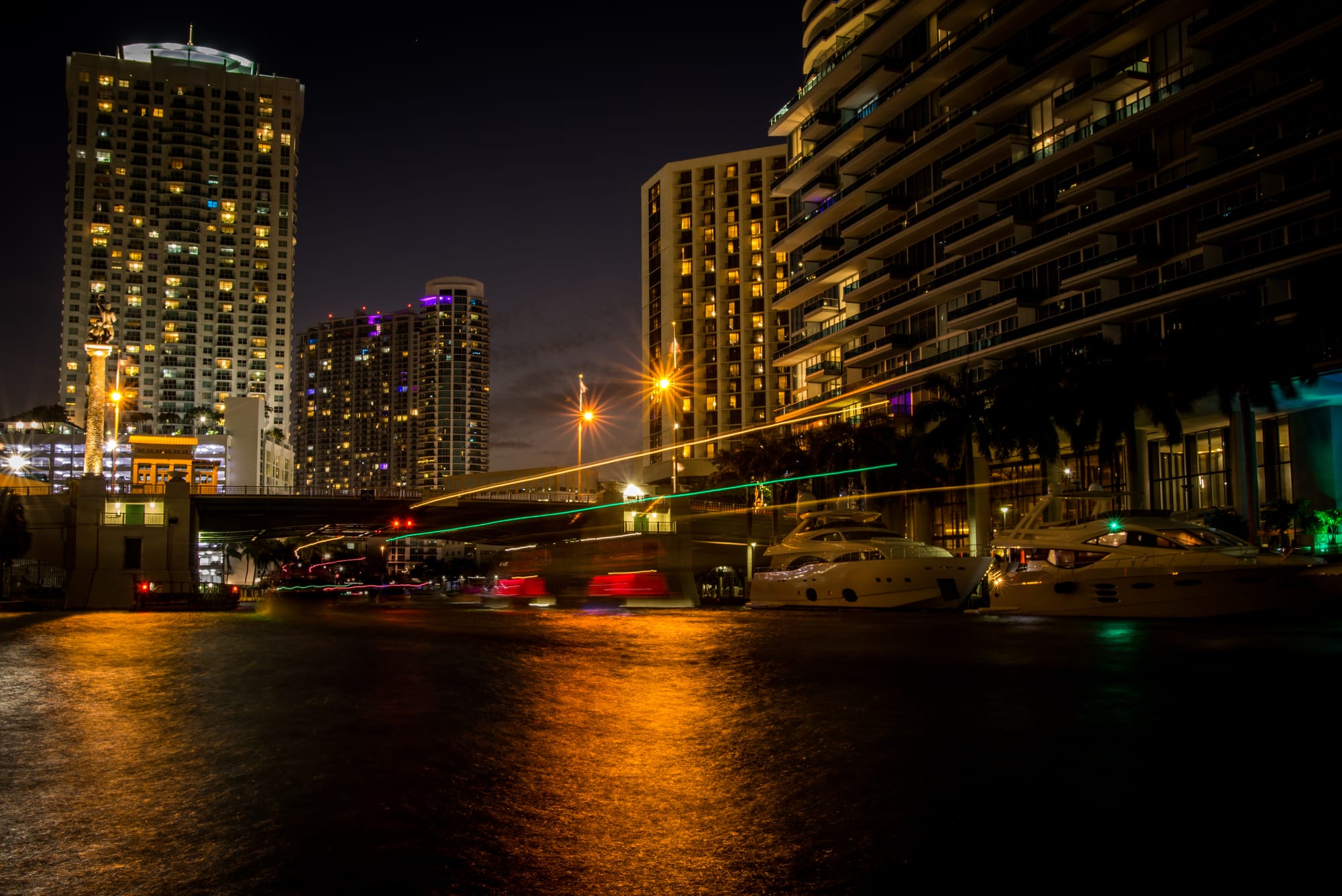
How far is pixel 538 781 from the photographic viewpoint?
6.67 m

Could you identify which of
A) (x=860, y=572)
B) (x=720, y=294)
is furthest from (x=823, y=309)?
(x=860, y=572)

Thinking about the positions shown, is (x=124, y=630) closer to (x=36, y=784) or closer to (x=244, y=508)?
(x=36, y=784)

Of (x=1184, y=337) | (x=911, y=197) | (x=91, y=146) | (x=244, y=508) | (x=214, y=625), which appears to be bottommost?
(x=214, y=625)

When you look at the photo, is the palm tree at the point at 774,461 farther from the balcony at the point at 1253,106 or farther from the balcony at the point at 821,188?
the balcony at the point at 1253,106

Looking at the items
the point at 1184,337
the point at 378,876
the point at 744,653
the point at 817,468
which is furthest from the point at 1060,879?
the point at 817,468

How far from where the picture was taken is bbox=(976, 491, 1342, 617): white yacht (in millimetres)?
22391

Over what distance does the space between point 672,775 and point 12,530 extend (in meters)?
75.6

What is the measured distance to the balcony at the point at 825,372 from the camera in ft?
294

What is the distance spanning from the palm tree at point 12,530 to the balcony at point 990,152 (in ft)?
231

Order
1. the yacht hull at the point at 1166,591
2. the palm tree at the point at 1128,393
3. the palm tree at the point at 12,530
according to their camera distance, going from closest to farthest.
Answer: the yacht hull at the point at 1166,591
the palm tree at the point at 1128,393
the palm tree at the point at 12,530

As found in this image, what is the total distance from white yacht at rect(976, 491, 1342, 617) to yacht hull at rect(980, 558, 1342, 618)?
2cm

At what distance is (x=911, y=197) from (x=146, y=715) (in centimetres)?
7810

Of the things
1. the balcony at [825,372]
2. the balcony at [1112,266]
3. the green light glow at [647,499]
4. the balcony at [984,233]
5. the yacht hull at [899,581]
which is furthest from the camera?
the balcony at [825,372]

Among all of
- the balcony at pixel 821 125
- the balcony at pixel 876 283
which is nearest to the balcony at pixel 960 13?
the balcony at pixel 821 125
